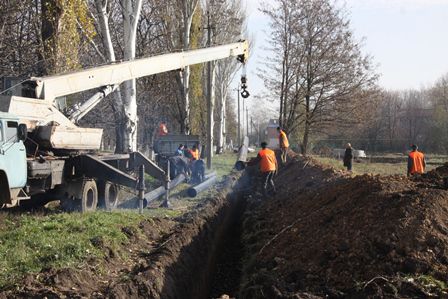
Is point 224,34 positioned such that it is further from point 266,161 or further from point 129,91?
point 266,161

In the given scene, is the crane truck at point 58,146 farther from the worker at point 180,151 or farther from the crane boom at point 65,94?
the worker at point 180,151

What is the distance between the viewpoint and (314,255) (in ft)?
23.5

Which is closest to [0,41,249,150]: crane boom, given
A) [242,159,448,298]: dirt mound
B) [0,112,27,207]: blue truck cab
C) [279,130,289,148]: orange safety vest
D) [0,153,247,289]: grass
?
[0,112,27,207]: blue truck cab

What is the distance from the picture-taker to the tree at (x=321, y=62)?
2984 cm

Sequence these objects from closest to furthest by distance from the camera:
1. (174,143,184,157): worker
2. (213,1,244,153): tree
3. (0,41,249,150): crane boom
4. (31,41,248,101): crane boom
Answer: (0,41,249,150): crane boom
(31,41,248,101): crane boom
(174,143,184,157): worker
(213,1,244,153): tree

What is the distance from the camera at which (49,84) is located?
1228 centimetres

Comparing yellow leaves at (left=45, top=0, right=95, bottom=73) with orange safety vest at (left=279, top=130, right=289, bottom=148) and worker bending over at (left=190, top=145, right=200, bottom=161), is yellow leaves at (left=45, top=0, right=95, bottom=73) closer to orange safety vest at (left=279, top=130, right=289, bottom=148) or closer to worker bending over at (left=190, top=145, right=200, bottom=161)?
worker bending over at (left=190, top=145, right=200, bottom=161)

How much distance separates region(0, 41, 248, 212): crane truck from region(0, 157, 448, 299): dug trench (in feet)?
8.61

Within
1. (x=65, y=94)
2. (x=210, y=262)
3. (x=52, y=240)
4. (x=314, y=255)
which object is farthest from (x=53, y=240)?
(x=65, y=94)

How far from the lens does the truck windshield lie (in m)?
10.2

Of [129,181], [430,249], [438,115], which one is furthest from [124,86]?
Result: [438,115]

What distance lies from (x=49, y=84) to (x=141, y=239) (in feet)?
16.0

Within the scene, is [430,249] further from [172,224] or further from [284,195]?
[284,195]

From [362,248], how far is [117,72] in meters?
9.50
